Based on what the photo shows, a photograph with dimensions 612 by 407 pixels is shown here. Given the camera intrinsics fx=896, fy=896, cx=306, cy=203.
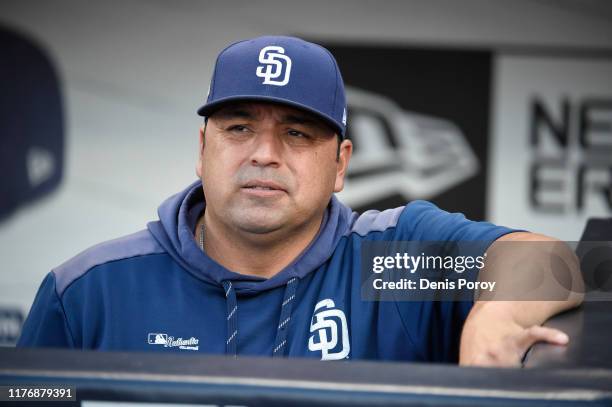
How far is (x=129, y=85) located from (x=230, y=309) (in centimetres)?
277

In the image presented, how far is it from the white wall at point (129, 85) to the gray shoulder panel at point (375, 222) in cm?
239

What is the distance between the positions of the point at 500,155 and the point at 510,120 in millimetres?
168

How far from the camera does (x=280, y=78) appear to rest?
168 centimetres

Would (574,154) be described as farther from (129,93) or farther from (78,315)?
(78,315)

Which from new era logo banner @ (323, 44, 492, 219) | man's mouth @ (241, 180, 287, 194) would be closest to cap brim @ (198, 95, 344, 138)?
man's mouth @ (241, 180, 287, 194)

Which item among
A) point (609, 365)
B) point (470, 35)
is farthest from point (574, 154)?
point (609, 365)

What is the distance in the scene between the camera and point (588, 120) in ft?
13.5

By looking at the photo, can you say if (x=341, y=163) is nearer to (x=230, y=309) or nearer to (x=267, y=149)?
(x=267, y=149)

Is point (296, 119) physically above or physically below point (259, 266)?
above

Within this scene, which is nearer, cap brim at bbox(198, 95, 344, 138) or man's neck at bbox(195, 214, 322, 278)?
cap brim at bbox(198, 95, 344, 138)

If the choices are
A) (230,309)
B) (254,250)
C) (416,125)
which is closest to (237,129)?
(254,250)

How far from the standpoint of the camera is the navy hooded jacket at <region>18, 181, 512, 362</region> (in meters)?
1.66

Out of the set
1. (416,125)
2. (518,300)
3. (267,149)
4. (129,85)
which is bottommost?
(518,300)

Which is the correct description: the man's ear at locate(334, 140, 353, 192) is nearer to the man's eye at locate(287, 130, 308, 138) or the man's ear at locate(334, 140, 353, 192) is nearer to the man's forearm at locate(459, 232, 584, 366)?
the man's eye at locate(287, 130, 308, 138)
